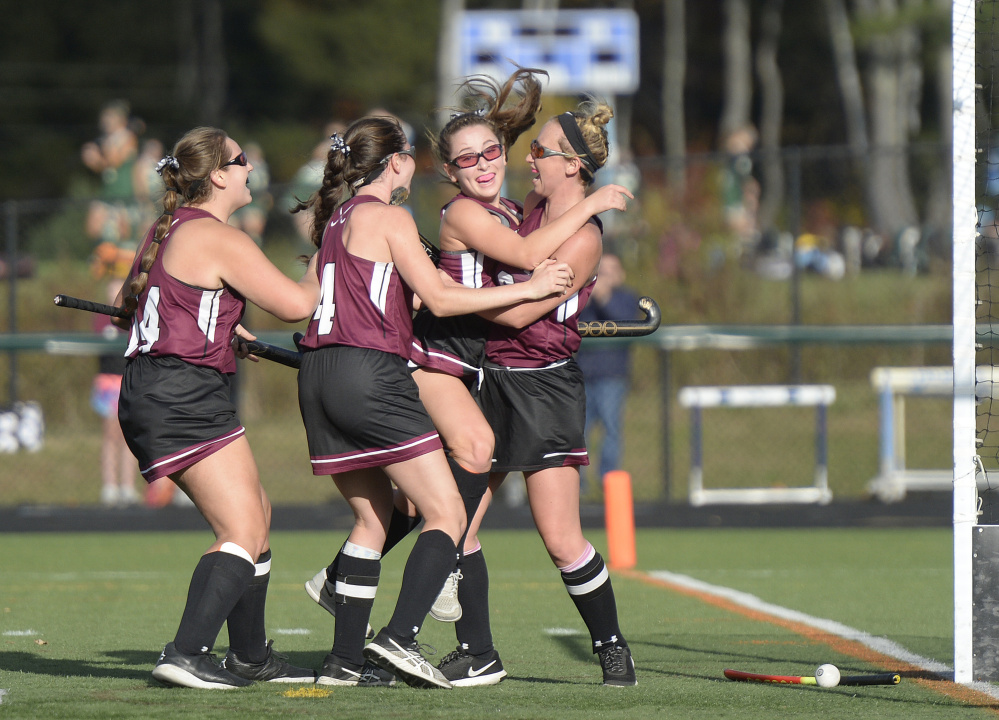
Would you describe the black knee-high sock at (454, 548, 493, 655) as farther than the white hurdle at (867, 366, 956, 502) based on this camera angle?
No

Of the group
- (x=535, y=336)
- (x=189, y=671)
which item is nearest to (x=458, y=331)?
(x=535, y=336)

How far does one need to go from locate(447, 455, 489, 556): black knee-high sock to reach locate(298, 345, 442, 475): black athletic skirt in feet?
0.96

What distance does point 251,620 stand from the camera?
17.3 feet

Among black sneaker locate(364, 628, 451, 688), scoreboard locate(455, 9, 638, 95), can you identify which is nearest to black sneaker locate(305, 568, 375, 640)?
black sneaker locate(364, 628, 451, 688)

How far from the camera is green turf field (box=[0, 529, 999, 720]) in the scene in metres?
4.84

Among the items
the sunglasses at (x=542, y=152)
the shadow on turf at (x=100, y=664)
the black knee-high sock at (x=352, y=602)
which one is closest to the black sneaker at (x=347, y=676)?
the black knee-high sock at (x=352, y=602)

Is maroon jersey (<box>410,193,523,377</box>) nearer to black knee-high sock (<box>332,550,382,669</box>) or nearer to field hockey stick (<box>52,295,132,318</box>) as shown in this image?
black knee-high sock (<box>332,550,382,669</box>)

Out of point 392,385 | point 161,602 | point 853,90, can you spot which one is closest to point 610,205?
Result: point 392,385

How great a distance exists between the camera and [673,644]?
6398mm

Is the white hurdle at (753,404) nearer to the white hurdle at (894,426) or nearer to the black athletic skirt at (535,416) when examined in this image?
the white hurdle at (894,426)

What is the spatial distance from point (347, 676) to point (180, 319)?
4.64 feet

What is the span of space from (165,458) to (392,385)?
0.80m

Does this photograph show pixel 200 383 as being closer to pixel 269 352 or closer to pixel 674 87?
pixel 269 352

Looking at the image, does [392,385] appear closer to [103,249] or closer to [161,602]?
[161,602]
